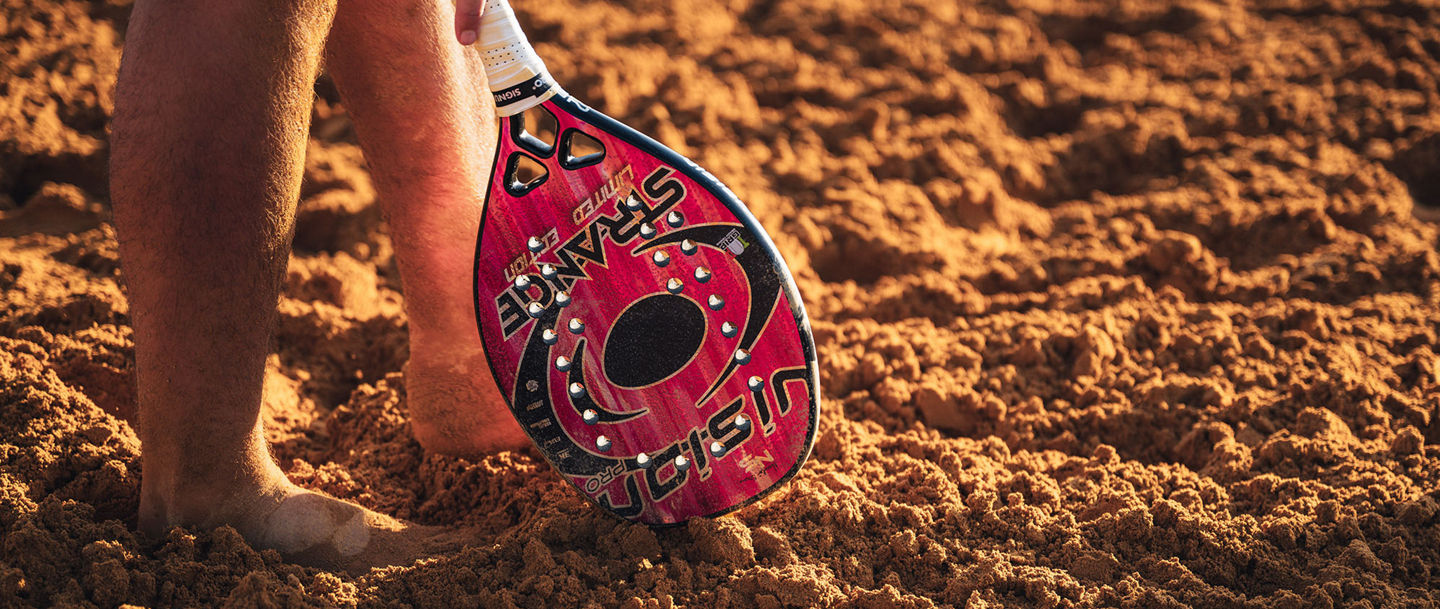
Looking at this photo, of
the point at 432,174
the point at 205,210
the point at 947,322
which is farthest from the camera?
the point at 947,322

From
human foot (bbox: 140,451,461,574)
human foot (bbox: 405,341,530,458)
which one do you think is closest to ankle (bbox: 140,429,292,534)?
human foot (bbox: 140,451,461,574)

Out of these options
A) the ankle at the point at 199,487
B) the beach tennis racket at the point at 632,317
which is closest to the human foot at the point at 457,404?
the beach tennis racket at the point at 632,317

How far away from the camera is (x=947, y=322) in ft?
7.16

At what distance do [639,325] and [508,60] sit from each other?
1.22ft

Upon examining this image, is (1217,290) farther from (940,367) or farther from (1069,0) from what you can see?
(1069,0)

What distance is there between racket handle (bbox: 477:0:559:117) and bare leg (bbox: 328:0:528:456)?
20cm

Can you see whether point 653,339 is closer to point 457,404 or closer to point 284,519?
point 457,404

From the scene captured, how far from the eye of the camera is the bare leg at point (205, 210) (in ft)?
4.02

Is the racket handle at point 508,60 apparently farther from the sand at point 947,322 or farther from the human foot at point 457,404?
the sand at point 947,322

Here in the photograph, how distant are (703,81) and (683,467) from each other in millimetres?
1791

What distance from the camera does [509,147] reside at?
138 cm

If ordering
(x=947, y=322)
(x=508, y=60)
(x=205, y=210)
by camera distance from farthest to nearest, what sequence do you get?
(x=947, y=322), (x=508, y=60), (x=205, y=210)

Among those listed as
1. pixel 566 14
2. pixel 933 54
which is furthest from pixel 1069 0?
pixel 566 14

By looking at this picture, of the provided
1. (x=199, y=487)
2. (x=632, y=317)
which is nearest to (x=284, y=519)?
(x=199, y=487)
